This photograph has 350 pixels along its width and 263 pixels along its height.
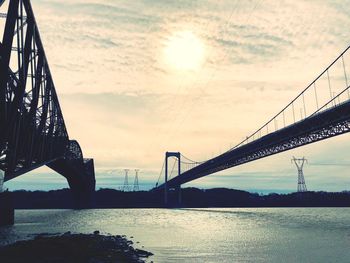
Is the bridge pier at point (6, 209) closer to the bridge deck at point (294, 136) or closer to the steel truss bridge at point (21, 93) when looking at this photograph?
the steel truss bridge at point (21, 93)

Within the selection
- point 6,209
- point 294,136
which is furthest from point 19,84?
point 294,136

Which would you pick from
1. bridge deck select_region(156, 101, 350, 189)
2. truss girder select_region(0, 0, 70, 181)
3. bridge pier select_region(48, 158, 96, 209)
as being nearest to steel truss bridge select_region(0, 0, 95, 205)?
truss girder select_region(0, 0, 70, 181)

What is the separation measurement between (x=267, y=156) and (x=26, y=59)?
169ft

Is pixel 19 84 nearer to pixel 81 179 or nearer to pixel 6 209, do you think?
pixel 6 209

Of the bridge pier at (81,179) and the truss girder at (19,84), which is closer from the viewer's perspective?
the truss girder at (19,84)

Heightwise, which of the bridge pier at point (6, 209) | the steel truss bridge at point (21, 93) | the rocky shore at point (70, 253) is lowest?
the rocky shore at point (70, 253)

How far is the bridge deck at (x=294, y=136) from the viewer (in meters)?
45.7

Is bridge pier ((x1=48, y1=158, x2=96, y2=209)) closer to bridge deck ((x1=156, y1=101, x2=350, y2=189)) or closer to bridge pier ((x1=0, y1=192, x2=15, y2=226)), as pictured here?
bridge deck ((x1=156, y1=101, x2=350, y2=189))

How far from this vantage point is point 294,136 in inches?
2213

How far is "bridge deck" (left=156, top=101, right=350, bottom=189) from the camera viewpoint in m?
45.7

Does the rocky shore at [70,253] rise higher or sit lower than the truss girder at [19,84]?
lower

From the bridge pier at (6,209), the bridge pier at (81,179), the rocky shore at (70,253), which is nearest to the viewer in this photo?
the rocky shore at (70,253)

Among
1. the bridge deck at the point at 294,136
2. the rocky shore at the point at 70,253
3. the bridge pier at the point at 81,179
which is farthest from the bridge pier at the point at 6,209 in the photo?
the bridge pier at the point at 81,179

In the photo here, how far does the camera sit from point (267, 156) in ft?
227
